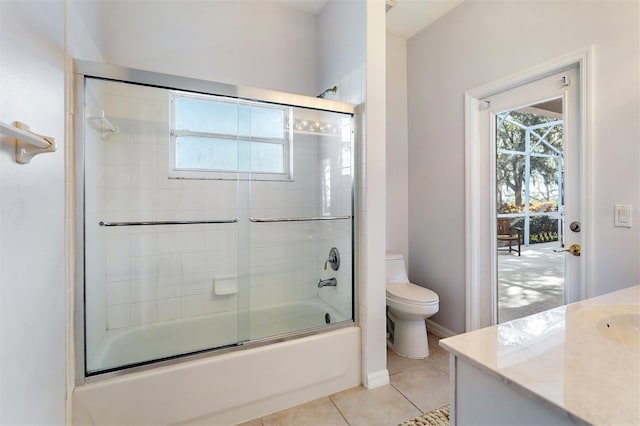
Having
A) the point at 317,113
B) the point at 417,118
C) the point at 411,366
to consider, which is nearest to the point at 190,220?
the point at 317,113

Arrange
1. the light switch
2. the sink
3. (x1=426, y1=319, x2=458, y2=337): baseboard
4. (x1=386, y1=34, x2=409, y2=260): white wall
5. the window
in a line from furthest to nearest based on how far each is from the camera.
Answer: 1. (x1=386, y1=34, x2=409, y2=260): white wall
2. (x1=426, y1=319, x2=458, y2=337): baseboard
3. the window
4. the light switch
5. the sink

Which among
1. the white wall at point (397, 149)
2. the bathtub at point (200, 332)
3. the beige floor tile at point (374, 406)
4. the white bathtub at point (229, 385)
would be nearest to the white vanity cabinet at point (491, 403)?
the beige floor tile at point (374, 406)

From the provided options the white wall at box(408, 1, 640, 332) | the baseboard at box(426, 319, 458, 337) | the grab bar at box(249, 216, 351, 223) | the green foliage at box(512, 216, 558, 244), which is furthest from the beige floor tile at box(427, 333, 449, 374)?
the grab bar at box(249, 216, 351, 223)

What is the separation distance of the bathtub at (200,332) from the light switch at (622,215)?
5.13 feet

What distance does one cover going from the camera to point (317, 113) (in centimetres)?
207

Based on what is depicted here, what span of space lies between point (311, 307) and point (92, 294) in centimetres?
133

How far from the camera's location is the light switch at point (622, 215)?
4.88ft

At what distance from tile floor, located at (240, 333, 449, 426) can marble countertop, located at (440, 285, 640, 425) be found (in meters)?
1.08

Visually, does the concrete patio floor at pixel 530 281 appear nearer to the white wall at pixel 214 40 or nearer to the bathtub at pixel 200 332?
the bathtub at pixel 200 332

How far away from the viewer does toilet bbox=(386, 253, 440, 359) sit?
216 centimetres

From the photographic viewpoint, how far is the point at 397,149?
9.22ft

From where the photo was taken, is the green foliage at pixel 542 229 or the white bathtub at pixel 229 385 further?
the green foliage at pixel 542 229

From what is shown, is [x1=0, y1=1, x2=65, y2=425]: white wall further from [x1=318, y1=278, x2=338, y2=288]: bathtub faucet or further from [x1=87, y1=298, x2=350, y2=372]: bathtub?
[x1=318, y1=278, x2=338, y2=288]: bathtub faucet

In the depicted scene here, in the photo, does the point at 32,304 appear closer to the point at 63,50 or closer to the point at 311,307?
the point at 63,50
